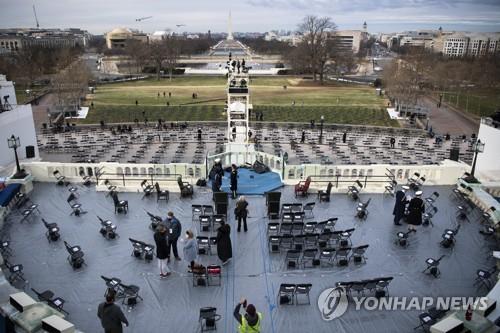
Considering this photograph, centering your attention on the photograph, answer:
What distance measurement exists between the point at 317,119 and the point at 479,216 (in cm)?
3316

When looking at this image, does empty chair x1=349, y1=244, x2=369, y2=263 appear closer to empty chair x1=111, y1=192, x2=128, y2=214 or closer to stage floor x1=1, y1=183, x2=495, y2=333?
stage floor x1=1, y1=183, x2=495, y2=333

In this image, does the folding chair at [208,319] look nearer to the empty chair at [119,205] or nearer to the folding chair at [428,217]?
the empty chair at [119,205]

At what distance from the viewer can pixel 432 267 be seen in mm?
11602

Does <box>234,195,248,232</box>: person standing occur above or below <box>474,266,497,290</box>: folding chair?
above

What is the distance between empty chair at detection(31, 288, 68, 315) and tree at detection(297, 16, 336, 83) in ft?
227

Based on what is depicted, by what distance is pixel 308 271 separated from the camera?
1166 centimetres

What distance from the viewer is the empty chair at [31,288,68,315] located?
31.2 feet

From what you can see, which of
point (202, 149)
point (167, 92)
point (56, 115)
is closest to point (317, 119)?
point (202, 149)

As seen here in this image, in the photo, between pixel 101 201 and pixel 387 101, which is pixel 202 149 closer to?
pixel 101 201

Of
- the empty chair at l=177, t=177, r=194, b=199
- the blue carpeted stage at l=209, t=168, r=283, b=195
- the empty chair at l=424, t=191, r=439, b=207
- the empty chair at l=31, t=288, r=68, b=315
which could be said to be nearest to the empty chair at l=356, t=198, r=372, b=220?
the empty chair at l=424, t=191, r=439, b=207

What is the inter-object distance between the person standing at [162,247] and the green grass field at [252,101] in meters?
36.4

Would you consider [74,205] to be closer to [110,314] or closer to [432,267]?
[110,314]

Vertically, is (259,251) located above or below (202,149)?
above

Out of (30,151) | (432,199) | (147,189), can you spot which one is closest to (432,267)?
(432,199)
